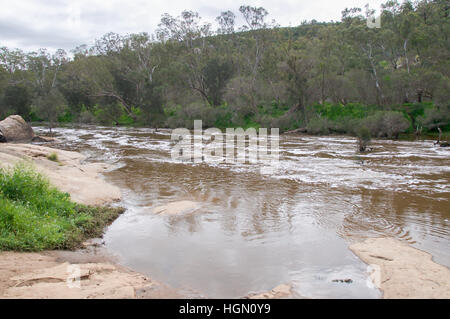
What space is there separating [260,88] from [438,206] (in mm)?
34667

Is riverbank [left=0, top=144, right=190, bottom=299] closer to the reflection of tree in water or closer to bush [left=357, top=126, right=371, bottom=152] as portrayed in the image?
the reflection of tree in water

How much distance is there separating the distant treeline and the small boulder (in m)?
11.7

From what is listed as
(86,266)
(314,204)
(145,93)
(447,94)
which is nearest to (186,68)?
(145,93)

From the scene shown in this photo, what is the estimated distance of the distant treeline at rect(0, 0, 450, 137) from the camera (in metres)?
34.2

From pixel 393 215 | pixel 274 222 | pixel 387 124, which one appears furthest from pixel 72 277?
pixel 387 124

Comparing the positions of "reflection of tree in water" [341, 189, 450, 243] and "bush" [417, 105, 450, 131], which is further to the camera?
"bush" [417, 105, 450, 131]

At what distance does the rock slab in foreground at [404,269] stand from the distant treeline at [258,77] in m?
21.1

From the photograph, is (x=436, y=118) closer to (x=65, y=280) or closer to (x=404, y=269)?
(x=404, y=269)

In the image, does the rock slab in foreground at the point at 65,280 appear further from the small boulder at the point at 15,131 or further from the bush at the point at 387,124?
the bush at the point at 387,124

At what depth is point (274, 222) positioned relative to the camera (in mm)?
9492

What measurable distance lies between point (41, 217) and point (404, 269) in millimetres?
6962

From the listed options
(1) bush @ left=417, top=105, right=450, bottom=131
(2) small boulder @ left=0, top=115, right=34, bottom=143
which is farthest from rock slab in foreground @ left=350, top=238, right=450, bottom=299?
(2) small boulder @ left=0, top=115, right=34, bottom=143

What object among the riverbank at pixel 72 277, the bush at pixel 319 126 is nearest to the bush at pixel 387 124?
the bush at pixel 319 126

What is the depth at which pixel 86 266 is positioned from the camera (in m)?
6.16
